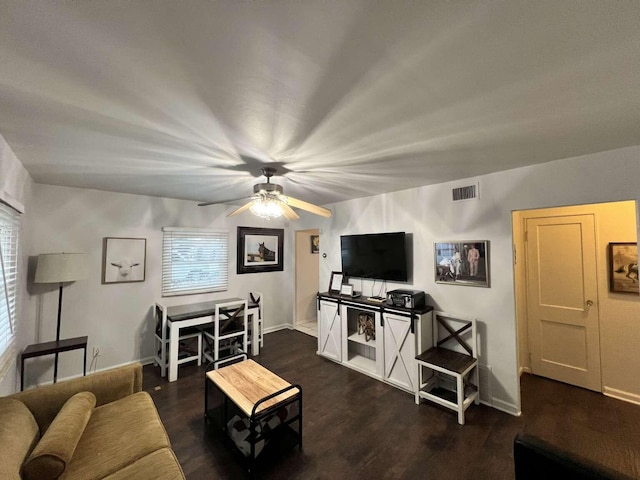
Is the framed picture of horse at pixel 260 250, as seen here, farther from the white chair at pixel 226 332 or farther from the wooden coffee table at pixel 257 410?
the wooden coffee table at pixel 257 410

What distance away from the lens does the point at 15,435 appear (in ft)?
4.73

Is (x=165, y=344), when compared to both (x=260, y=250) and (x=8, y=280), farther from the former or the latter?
(x=260, y=250)

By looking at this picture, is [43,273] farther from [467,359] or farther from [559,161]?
[559,161]

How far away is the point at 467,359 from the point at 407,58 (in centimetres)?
289

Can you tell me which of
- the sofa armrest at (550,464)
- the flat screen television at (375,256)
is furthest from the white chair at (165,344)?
the sofa armrest at (550,464)

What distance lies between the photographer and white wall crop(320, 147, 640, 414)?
2160 millimetres

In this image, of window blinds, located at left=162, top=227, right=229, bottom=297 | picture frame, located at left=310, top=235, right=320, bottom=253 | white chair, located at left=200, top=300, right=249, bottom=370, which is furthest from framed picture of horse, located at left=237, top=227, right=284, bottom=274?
white chair, located at left=200, top=300, right=249, bottom=370

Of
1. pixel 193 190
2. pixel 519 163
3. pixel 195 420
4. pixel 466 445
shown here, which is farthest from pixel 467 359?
pixel 193 190

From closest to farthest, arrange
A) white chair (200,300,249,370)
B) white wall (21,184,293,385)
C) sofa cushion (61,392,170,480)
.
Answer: sofa cushion (61,392,170,480), white wall (21,184,293,385), white chair (200,300,249,370)

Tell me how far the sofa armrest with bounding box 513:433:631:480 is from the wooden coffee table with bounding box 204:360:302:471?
4.64 feet

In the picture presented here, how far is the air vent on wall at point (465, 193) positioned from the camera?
2.87m

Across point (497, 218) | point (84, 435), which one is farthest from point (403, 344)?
point (84, 435)

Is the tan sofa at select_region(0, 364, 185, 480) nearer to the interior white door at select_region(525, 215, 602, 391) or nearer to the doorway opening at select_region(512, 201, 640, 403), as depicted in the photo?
the doorway opening at select_region(512, 201, 640, 403)

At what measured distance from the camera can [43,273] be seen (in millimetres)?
2768
